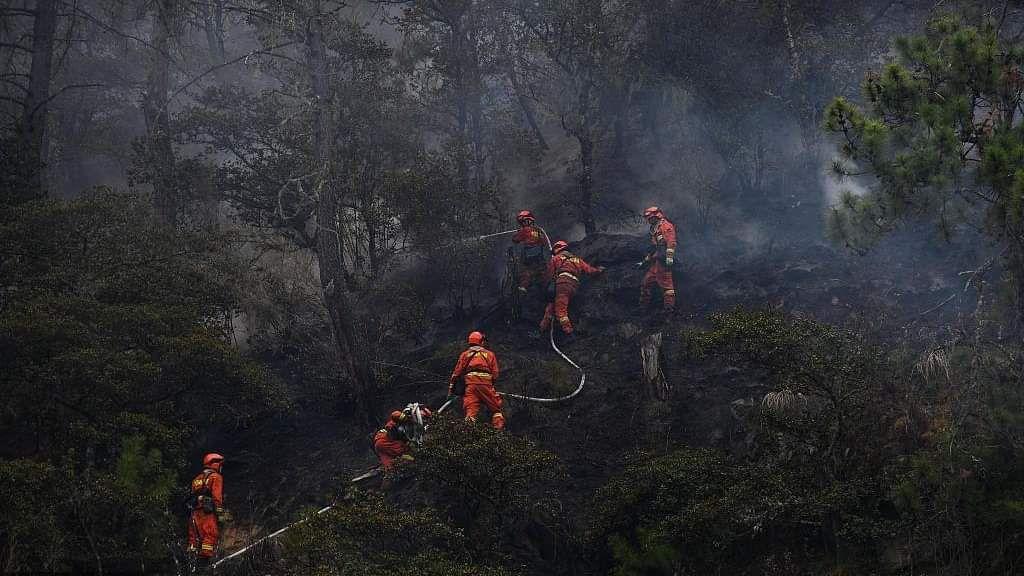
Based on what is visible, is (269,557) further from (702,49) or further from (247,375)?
(702,49)

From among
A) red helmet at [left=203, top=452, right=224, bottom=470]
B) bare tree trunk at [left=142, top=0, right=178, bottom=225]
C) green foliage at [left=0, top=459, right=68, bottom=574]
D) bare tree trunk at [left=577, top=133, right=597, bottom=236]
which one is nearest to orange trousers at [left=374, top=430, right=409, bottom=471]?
red helmet at [left=203, top=452, right=224, bottom=470]

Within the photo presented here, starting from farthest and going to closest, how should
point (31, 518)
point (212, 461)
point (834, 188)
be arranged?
point (834, 188) < point (212, 461) < point (31, 518)

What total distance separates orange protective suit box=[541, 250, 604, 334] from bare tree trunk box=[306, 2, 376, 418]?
12.2ft

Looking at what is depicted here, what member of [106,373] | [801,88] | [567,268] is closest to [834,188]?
[801,88]

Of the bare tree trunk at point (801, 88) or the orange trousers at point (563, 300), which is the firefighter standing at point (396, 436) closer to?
the orange trousers at point (563, 300)

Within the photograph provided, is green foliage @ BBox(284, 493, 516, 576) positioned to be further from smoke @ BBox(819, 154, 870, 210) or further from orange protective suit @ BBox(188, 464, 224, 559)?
smoke @ BBox(819, 154, 870, 210)

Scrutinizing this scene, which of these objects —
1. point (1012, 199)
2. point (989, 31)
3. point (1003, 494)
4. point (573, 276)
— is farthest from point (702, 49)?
point (1003, 494)

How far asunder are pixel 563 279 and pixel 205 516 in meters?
7.43

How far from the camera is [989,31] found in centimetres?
860

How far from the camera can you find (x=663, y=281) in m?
15.1

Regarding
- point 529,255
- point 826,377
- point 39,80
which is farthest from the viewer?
point 39,80

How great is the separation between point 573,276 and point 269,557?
309 inches

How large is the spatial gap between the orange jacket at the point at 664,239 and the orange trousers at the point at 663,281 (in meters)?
0.24

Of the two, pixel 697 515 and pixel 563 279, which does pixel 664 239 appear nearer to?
pixel 563 279
